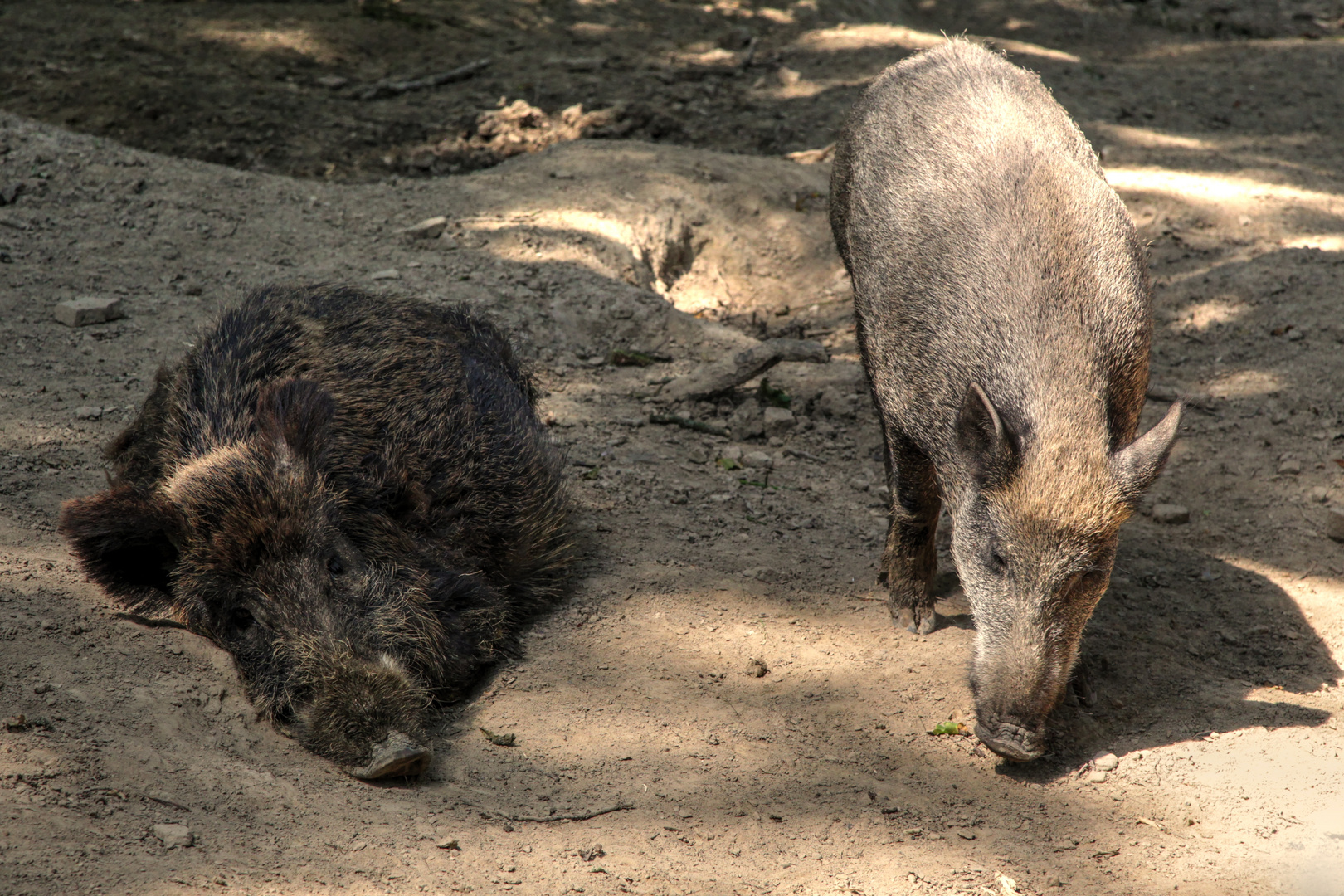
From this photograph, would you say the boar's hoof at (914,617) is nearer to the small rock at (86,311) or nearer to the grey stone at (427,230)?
the grey stone at (427,230)

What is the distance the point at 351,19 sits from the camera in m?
10.1

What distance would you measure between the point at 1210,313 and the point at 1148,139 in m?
2.65

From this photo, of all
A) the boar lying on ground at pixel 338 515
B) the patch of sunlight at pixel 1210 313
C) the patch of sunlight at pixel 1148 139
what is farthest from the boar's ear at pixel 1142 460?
the patch of sunlight at pixel 1148 139

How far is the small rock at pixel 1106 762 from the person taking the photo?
3062 millimetres

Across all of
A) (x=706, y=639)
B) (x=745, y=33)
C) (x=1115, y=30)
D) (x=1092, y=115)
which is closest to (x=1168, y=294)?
(x=1092, y=115)

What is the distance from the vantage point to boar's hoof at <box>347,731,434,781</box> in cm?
274

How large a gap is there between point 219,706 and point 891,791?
193 cm

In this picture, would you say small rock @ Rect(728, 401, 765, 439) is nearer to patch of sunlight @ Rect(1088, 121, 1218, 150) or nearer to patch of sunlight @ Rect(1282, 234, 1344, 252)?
patch of sunlight @ Rect(1282, 234, 1344, 252)

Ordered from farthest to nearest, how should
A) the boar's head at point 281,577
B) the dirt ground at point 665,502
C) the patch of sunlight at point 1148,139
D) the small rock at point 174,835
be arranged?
1. the patch of sunlight at point 1148,139
2. the boar's head at point 281,577
3. the dirt ground at point 665,502
4. the small rock at point 174,835

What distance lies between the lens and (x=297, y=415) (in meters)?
3.34

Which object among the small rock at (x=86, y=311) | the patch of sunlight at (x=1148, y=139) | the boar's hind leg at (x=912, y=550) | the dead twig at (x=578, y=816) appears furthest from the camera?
the patch of sunlight at (x=1148, y=139)

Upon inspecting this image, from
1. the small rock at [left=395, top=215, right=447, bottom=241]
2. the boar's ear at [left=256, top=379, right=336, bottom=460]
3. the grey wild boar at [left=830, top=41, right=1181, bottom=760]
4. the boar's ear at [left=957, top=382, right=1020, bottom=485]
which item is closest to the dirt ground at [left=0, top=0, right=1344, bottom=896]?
the small rock at [left=395, top=215, right=447, bottom=241]

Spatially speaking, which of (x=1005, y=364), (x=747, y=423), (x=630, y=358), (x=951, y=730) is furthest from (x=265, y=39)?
(x=951, y=730)

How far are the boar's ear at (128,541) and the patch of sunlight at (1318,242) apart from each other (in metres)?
5.95
